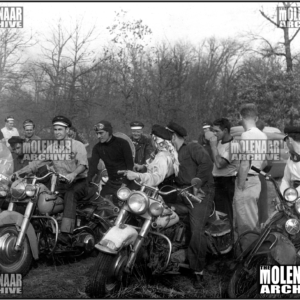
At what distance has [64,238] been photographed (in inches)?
217

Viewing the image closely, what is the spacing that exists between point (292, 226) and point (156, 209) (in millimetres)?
1197

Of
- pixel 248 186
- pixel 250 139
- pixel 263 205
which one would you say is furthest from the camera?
pixel 263 205

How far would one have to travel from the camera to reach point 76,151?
5785 mm

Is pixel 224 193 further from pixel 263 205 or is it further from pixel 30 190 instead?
pixel 30 190

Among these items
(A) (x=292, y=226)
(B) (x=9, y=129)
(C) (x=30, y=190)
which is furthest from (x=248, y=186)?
(B) (x=9, y=129)

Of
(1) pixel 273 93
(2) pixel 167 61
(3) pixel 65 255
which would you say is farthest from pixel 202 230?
(1) pixel 273 93

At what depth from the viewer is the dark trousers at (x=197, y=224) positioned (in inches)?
195

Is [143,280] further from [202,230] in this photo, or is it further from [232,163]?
[232,163]

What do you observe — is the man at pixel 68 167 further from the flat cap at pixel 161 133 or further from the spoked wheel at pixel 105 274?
the spoked wheel at pixel 105 274

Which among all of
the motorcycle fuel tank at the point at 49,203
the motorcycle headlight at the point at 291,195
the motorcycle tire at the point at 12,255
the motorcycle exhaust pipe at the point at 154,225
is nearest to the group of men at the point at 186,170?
the motorcycle fuel tank at the point at 49,203

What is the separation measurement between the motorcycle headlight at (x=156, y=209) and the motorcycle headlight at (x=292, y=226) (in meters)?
1.12

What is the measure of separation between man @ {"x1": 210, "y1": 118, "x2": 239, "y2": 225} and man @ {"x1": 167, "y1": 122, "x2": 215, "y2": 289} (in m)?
1.17

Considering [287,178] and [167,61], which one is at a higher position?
[167,61]

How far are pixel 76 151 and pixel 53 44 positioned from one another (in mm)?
5087
